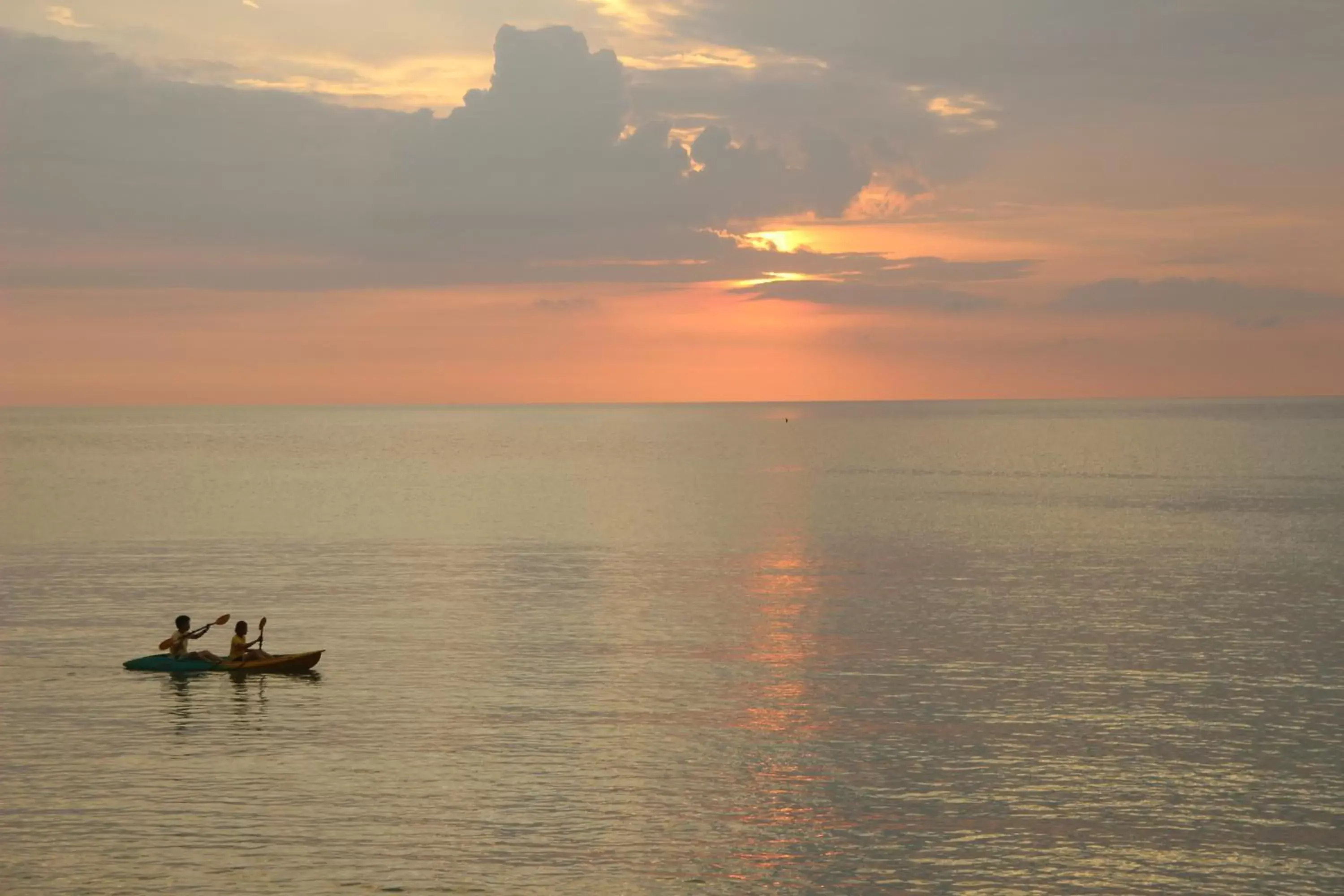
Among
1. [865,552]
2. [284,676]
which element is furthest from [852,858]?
[865,552]

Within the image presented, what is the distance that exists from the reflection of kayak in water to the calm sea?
0.89 metres

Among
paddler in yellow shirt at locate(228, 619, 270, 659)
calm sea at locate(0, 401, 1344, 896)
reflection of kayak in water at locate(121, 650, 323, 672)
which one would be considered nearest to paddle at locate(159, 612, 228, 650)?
reflection of kayak in water at locate(121, 650, 323, 672)

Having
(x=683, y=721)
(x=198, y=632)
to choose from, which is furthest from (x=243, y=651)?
(x=683, y=721)

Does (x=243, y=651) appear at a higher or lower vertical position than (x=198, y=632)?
lower

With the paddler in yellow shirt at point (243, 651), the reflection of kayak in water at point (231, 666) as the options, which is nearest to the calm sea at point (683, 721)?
the reflection of kayak in water at point (231, 666)

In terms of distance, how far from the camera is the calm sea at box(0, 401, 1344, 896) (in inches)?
1160

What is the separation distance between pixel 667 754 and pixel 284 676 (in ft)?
56.0

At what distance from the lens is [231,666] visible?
161 feet

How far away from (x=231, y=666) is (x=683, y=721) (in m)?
17.6

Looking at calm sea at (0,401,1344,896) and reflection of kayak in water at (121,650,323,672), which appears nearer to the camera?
calm sea at (0,401,1344,896)

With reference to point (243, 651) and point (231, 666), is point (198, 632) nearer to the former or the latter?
point (231, 666)

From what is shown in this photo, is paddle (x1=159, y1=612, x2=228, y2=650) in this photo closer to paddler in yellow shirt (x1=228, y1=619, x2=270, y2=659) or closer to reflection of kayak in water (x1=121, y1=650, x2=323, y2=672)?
reflection of kayak in water (x1=121, y1=650, x2=323, y2=672)

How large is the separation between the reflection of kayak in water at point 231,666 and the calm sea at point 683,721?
0.89 m

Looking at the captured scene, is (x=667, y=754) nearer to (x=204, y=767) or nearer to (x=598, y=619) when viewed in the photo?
(x=204, y=767)
